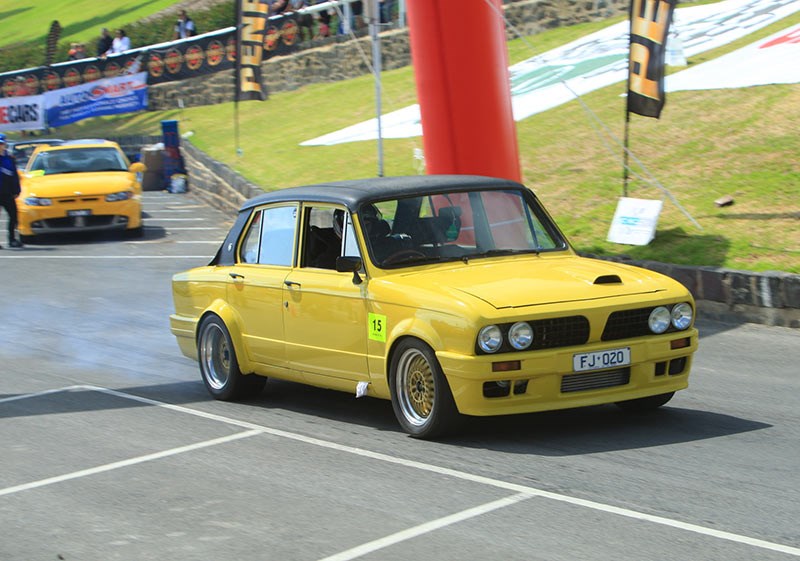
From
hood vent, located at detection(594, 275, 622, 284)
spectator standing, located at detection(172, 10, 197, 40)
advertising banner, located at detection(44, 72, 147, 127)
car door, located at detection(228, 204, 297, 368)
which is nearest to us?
hood vent, located at detection(594, 275, 622, 284)

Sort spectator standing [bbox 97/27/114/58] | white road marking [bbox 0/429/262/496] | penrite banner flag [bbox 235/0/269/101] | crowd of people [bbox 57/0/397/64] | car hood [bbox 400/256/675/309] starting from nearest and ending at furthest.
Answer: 1. white road marking [bbox 0/429/262/496]
2. car hood [bbox 400/256/675/309]
3. penrite banner flag [bbox 235/0/269/101]
4. crowd of people [bbox 57/0/397/64]
5. spectator standing [bbox 97/27/114/58]

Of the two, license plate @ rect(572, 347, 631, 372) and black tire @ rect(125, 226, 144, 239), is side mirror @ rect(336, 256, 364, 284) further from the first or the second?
black tire @ rect(125, 226, 144, 239)

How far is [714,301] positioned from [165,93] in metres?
30.9

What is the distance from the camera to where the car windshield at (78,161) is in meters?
22.8

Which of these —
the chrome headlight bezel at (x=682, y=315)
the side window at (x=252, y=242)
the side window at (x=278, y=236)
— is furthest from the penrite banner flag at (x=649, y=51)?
the chrome headlight bezel at (x=682, y=315)

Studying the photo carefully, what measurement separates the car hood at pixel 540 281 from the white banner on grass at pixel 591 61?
1354cm

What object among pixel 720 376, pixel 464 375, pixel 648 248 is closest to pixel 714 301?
pixel 648 248

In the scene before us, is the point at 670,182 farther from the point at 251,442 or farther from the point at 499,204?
the point at 251,442

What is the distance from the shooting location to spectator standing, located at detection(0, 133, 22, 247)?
69.3 feet

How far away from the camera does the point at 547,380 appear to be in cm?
704

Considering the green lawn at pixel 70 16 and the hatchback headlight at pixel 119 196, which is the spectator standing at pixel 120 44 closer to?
the green lawn at pixel 70 16

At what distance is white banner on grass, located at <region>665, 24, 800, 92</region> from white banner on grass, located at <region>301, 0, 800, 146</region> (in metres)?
1.33

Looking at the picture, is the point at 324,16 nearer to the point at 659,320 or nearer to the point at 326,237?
the point at 326,237

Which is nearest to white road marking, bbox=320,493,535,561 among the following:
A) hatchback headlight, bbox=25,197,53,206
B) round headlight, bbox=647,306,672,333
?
round headlight, bbox=647,306,672,333
